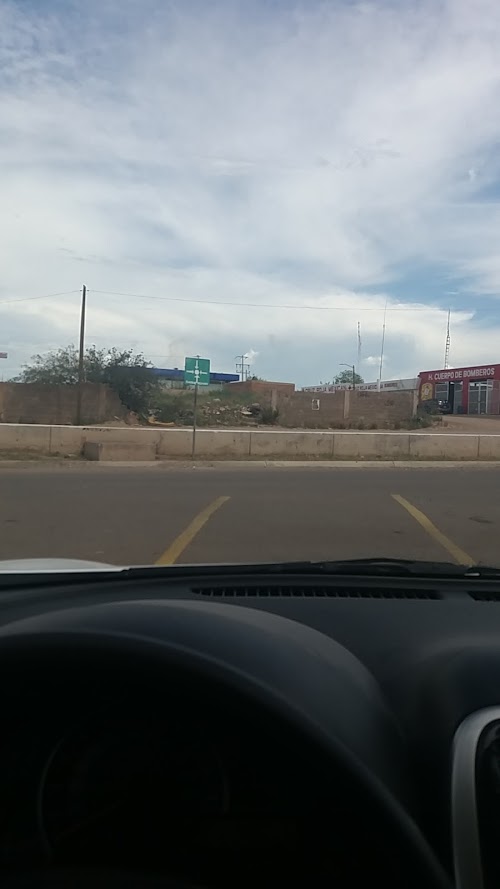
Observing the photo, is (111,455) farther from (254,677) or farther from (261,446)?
(254,677)

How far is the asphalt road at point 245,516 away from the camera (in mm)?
9961

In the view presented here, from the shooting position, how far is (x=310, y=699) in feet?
6.91

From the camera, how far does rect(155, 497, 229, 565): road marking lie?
372 inches

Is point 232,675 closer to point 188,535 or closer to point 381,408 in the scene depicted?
point 188,535

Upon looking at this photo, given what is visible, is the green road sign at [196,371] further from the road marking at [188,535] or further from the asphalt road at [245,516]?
the road marking at [188,535]

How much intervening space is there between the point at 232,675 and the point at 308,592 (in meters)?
2.14

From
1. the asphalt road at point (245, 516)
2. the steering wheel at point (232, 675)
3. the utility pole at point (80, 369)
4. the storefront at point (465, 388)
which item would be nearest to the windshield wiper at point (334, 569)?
the steering wheel at point (232, 675)

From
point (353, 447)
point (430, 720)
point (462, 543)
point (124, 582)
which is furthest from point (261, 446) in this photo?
point (430, 720)

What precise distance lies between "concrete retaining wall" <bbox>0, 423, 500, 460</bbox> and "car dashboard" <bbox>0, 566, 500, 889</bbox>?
2201 cm

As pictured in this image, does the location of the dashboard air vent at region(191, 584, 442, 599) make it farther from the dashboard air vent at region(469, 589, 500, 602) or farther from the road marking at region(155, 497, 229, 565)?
the road marking at region(155, 497, 229, 565)

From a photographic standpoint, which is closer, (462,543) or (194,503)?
(462,543)

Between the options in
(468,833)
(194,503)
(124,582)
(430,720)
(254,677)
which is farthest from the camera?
(194,503)

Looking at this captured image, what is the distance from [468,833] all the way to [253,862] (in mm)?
498

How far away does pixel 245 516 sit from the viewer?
1256 centimetres
